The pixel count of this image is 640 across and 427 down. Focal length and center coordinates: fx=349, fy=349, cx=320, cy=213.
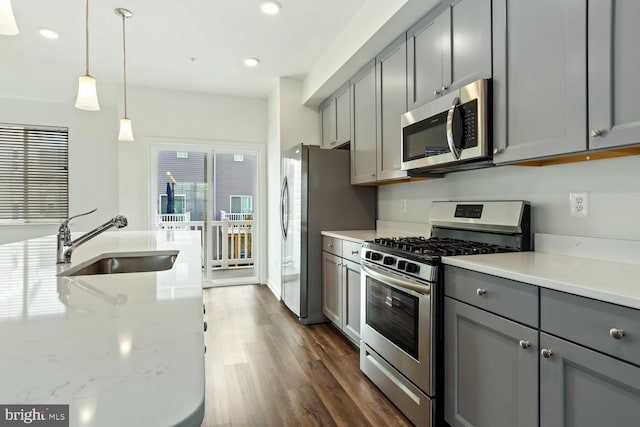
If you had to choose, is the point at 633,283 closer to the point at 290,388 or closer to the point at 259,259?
the point at 290,388

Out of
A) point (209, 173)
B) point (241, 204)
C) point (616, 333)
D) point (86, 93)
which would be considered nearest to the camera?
point (616, 333)

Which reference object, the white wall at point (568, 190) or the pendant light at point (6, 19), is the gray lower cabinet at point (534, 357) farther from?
the pendant light at point (6, 19)

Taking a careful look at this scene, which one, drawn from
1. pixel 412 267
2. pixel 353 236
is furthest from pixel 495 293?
pixel 353 236

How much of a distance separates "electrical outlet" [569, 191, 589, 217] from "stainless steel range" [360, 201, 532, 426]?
21 centimetres

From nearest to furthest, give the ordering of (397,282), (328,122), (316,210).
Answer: (397,282) → (316,210) → (328,122)

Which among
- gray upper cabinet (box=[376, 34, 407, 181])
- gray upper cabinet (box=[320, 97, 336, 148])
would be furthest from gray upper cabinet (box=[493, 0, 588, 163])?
gray upper cabinet (box=[320, 97, 336, 148])

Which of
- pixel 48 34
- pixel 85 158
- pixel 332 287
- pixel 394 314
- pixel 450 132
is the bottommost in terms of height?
pixel 332 287

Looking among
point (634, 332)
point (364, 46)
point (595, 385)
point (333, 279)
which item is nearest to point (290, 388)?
point (333, 279)

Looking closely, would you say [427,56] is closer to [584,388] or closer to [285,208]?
[584,388]

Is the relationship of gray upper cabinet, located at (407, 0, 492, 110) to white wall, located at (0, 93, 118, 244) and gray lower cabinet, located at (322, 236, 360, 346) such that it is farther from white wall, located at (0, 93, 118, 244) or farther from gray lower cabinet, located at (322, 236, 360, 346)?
white wall, located at (0, 93, 118, 244)

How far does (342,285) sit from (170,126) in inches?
123

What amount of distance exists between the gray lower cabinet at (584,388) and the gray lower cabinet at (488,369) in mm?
48

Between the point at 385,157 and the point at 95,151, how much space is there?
12.9ft

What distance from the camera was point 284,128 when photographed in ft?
13.6
